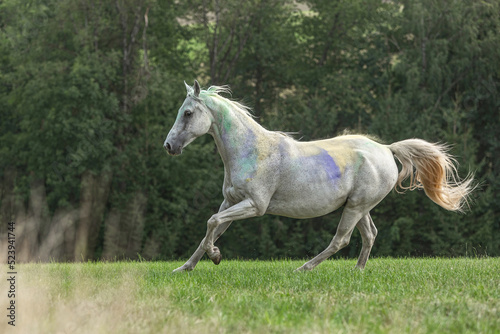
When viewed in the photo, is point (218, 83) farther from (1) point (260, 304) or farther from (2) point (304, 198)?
(1) point (260, 304)

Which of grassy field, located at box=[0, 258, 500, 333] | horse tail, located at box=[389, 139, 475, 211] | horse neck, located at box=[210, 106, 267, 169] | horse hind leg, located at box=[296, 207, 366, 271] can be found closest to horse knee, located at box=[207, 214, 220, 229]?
grassy field, located at box=[0, 258, 500, 333]

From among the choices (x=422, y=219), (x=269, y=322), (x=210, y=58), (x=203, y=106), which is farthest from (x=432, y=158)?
(x=210, y=58)

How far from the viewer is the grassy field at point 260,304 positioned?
13.6 feet

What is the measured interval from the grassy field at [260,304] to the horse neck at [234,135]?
1.59 m

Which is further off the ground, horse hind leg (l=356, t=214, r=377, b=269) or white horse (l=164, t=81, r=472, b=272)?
white horse (l=164, t=81, r=472, b=272)

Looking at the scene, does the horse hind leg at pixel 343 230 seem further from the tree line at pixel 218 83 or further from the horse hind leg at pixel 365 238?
the tree line at pixel 218 83

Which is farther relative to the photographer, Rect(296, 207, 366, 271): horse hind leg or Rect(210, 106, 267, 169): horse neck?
Rect(296, 207, 366, 271): horse hind leg

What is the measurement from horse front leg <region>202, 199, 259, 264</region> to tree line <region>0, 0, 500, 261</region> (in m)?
15.2

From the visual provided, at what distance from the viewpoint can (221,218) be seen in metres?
7.50

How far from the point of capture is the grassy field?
4145 mm

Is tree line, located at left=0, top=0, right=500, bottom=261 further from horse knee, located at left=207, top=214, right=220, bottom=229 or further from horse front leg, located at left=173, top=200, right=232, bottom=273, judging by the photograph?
horse knee, located at left=207, top=214, right=220, bottom=229

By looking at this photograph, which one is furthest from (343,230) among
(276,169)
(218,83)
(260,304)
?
(218,83)

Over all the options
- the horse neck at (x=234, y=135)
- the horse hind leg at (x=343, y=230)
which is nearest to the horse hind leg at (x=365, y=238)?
the horse hind leg at (x=343, y=230)

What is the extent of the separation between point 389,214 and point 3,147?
18.4 meters
